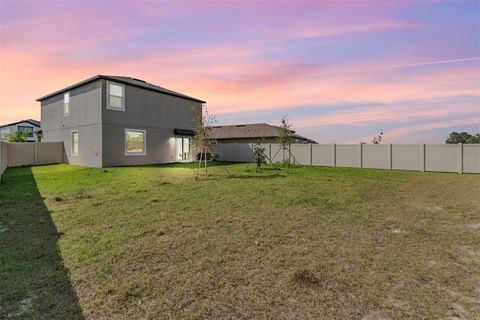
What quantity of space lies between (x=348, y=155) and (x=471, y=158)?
729cm

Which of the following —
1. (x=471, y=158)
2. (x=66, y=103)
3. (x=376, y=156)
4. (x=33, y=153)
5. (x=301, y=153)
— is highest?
(x=66, y=103)

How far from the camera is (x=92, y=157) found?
53.8ft

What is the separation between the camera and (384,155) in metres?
19.0

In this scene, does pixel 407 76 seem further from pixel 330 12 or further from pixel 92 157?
pixel 92 157

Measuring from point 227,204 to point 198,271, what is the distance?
11.9ft

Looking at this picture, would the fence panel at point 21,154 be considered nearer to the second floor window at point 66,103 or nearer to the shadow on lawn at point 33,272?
the second floor window at point 66,103

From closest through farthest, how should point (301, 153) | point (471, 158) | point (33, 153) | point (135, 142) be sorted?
1. point (471, 158)
2. point (135, 142)
3. point (33, 153)
4. point (301, 153)

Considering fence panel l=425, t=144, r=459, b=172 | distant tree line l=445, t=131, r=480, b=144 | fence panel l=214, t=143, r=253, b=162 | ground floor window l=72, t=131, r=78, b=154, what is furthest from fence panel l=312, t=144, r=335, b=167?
distant tree line l=445, t=131, r=480, b=144

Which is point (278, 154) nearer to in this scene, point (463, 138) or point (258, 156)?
point (258, 156)

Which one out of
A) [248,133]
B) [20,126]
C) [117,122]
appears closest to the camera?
[117,122]

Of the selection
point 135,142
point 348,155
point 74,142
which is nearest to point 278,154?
point 348,155

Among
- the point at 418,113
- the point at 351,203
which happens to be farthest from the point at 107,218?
the point at 418,113

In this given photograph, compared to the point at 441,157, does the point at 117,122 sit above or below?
above

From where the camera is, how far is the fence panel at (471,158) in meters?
16.2
